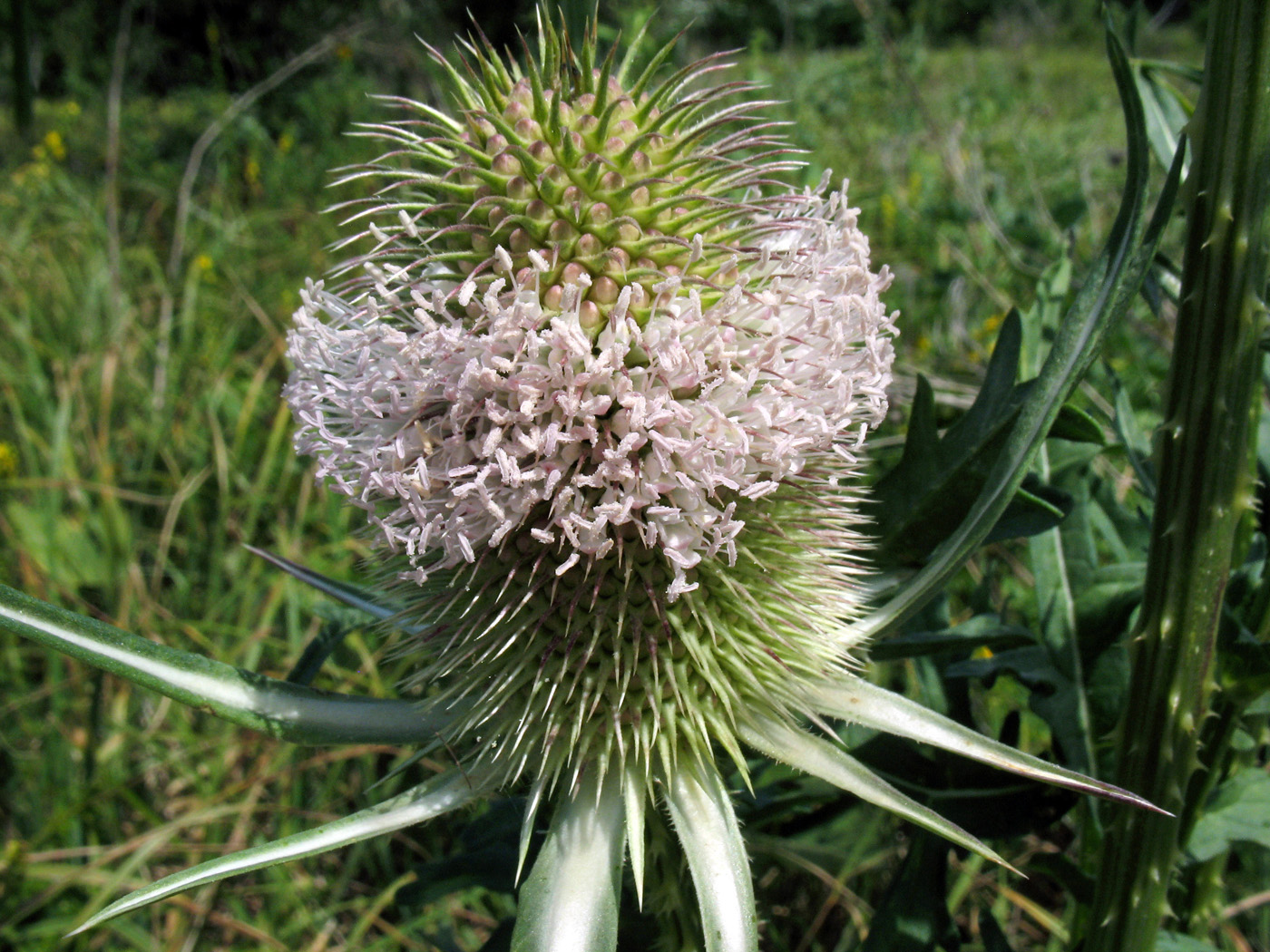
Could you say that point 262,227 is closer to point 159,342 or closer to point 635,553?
point 159,342

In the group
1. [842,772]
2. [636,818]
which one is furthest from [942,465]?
[636,818]

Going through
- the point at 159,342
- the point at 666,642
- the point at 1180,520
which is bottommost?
the point at 159,342

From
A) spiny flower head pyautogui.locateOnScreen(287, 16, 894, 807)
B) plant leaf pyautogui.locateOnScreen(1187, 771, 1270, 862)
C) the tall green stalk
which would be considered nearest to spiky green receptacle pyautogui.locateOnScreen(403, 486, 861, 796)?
spiny flower head pyautogui.locateOnScreen(287, 16, 894, 807)

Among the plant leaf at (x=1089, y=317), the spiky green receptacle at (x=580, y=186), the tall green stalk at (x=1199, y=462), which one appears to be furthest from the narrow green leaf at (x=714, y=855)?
the spiky green receptacle at (x=580, y=186)

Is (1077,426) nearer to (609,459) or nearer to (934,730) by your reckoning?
(934,730)

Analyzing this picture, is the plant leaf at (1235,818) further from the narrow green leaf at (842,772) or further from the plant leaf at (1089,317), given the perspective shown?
the plant leaf at (1089,317)

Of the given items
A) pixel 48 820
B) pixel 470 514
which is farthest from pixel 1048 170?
pixel 48 820
